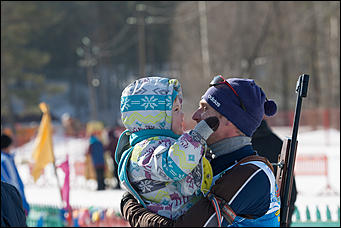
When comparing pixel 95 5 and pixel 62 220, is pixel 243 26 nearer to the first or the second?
pixel 95 5

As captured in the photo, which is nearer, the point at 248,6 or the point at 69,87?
the point at 248,6

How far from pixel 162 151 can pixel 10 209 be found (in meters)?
0.85

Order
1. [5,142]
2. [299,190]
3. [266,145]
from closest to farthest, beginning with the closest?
[266,145]
[5,142]
[299,190]

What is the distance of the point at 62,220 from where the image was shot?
843 centimetres

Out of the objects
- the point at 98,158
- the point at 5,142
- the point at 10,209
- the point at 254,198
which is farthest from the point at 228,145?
the point at 98,158

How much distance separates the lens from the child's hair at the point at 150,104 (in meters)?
2.12

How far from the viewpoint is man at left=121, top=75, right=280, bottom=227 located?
1940 mm

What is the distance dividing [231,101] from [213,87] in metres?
0.11

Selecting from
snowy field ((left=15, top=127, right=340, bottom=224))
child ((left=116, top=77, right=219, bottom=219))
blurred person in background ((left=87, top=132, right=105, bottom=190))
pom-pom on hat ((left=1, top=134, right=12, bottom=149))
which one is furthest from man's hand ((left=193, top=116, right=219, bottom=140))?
blurred person in background ((left=87, top=132, right=105, bottom=190))

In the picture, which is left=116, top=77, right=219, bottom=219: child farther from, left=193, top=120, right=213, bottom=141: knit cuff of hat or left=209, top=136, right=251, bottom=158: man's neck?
left=209, top=136, right=251, bottom=158: man's neck

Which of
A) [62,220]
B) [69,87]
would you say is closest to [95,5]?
[62,220]

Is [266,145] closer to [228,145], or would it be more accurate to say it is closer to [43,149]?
[228,145]

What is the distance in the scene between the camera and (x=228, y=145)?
2.16 meters

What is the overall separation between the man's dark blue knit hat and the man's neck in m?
0.04
